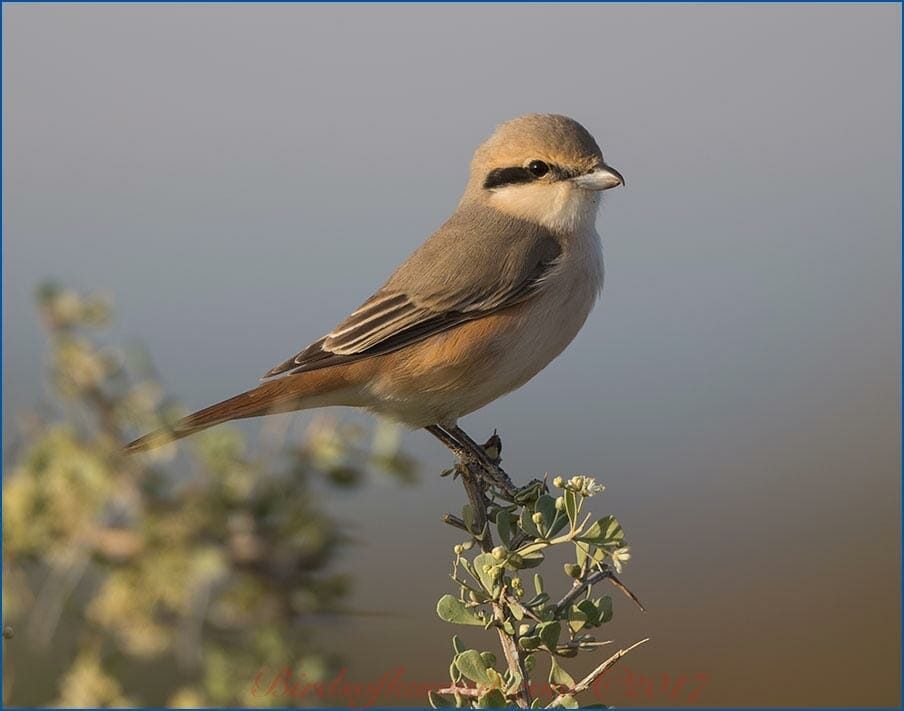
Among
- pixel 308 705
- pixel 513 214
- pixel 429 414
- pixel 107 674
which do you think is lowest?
pixel 308 705

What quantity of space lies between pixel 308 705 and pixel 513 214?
1.63 m

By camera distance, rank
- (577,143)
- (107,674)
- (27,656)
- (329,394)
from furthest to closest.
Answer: (577,143), (329,394), (27,656), (107,674)

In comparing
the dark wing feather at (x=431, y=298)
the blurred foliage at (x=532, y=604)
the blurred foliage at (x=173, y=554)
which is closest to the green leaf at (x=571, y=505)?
the blurred foliage at (x=532, y=604)

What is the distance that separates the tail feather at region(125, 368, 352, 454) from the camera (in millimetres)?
2480

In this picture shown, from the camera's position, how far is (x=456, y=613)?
56.0 inches

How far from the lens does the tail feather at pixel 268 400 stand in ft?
8.14

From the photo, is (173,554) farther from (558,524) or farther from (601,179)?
(601,179)

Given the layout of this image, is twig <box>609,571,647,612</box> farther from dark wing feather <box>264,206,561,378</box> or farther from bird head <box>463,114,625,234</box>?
bird head <box>463,114,625,234</box>

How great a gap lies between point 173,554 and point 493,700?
34.8 inches

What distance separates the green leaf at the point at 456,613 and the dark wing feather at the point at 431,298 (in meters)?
1.34

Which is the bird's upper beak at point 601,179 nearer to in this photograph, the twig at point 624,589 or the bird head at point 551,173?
the bird head at point 551,173

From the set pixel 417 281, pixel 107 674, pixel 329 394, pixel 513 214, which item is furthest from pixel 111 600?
pixel 513 214

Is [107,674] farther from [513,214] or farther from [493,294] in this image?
[513,214]

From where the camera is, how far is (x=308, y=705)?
199cm
